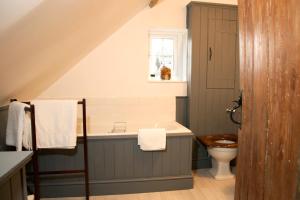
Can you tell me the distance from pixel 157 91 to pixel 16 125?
185 cm

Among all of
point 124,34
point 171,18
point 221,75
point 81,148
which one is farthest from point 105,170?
point 171,18

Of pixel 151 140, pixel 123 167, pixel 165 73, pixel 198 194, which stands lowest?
pixel 198 194

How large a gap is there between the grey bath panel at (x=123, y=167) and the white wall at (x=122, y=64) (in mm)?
A: 954

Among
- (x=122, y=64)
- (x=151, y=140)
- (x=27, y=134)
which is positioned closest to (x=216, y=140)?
(x=151, y=140)

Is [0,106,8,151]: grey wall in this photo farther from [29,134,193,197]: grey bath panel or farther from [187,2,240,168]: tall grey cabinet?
[187,2,240,168]: tall grey cabinet

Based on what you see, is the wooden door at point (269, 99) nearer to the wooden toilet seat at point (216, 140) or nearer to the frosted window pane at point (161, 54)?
the wooden toilet seat at point (216, 140)

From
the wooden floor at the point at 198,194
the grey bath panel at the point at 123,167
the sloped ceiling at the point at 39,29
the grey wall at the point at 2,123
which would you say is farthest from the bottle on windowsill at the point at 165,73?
the grey wall at the point at 2,123

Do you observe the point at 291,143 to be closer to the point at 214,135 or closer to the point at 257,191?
the point at 257,191

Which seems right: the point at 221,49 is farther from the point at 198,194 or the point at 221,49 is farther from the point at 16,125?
the point at 16,125

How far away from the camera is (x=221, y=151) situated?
2561 mm

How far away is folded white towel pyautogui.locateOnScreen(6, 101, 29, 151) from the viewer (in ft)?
5.31

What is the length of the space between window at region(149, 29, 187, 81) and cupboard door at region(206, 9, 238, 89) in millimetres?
401

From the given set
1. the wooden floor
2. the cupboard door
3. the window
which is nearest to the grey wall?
the wooden floor

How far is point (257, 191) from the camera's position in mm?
979
